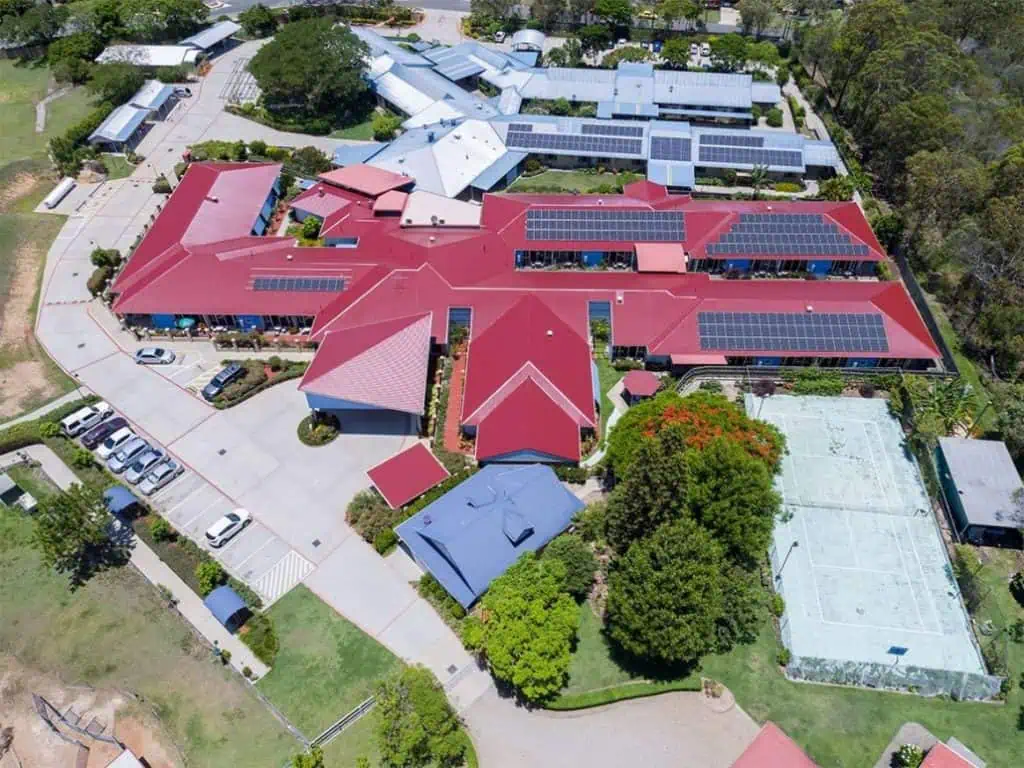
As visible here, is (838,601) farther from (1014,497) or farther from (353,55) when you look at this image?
(353,55)

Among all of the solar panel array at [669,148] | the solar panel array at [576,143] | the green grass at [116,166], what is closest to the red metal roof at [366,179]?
the solar panel array at [576,143]

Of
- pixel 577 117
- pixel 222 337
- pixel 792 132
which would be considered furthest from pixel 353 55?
pixel 792 132

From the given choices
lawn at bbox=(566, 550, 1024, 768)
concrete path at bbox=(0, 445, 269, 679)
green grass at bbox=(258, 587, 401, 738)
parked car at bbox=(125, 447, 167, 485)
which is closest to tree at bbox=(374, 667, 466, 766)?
green grass at bbox=(258, 587, 401, 738)

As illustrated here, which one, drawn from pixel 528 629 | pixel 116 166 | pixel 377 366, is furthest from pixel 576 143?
pixel 528 629

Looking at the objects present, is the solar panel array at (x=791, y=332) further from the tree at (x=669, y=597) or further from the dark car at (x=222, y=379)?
the dark car at (x=222, y=379)

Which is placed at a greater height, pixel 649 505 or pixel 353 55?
pixel 353 55

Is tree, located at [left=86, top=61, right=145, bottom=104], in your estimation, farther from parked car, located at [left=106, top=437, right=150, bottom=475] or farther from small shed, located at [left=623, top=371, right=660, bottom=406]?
small shed, located at [left=623, top=371, right=660, bottom=406]
